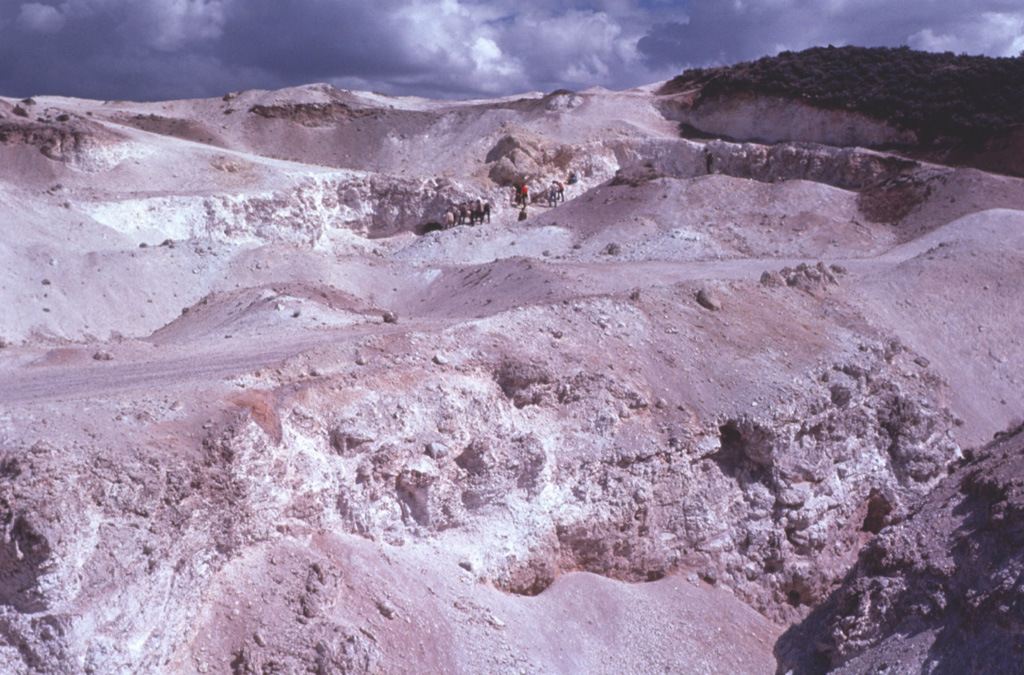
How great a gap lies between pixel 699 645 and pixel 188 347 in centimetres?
872

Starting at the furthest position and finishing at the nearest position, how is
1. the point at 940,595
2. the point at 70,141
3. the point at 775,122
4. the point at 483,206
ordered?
the point at 775,122
the point at 483,206
the point at 70,141
the point at 940,595

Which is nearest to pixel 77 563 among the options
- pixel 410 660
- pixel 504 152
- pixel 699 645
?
pixel 410 660

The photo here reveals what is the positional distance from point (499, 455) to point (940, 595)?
5.06 m

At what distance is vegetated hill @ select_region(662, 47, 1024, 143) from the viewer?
1355 inches

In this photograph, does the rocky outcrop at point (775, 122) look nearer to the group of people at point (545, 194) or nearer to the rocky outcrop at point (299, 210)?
the group of people at point (545, 194)

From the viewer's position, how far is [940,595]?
8250mm

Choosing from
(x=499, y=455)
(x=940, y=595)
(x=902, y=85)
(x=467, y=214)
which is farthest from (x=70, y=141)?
(x=902, y=85)

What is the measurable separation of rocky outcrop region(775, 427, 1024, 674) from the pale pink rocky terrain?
4cm

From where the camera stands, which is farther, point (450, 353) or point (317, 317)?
point (317, 317)

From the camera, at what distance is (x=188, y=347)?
13.6 meters

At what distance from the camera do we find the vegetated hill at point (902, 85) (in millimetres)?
34406

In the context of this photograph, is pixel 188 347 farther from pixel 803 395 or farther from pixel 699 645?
pixel 803 395

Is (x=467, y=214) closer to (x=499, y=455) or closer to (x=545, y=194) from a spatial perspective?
(x=545, y=194)

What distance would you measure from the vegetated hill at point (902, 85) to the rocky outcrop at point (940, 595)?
1137 inches
